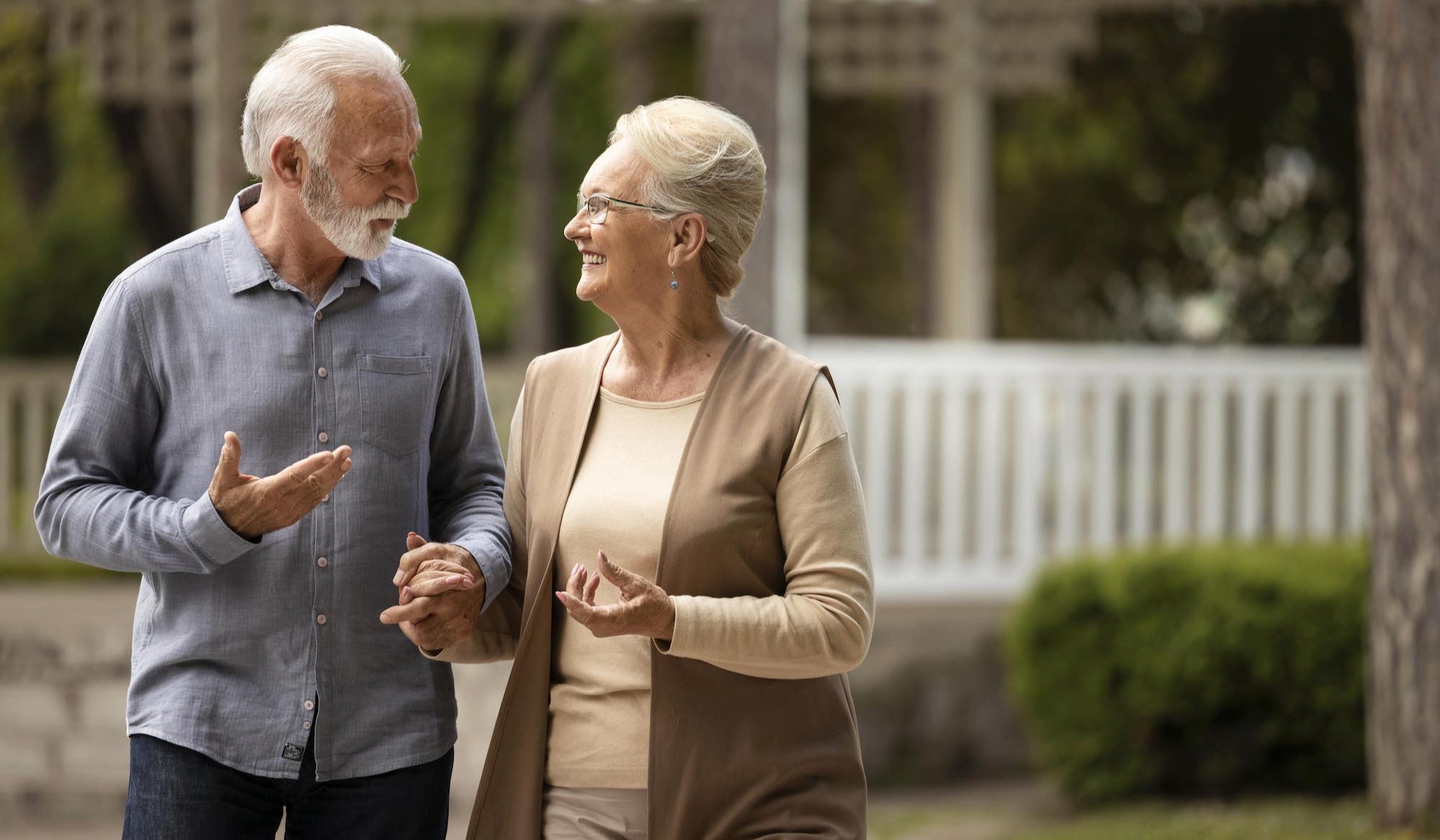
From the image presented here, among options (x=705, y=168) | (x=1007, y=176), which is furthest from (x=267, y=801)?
(x=1007, y=176)

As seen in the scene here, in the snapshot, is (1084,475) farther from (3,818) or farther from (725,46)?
(3,818)

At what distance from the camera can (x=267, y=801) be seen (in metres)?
2.70

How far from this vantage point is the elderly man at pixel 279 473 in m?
2.62

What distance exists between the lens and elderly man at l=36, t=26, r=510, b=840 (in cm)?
262

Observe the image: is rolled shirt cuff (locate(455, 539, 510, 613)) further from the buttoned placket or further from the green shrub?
the green shrub

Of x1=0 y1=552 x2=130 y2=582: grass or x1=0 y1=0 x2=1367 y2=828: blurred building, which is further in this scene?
x1=0 y1=552 x2=130 y2=582: grass

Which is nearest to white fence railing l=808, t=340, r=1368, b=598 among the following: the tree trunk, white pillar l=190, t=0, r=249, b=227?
the tree trunk

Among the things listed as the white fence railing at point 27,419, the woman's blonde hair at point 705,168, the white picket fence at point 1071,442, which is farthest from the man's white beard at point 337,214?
the white fence railing at point 27,419

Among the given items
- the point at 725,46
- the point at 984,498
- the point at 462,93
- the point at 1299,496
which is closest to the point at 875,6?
the point at 725,46

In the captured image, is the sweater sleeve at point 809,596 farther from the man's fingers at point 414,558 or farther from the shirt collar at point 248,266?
→ the shirt collar at point 248,266

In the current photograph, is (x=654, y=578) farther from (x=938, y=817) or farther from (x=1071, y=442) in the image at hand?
(x=1071, y=442)

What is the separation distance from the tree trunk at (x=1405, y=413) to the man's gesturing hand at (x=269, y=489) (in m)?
4.70

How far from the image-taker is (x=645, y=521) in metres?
2.66

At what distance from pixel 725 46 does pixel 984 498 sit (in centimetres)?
270
